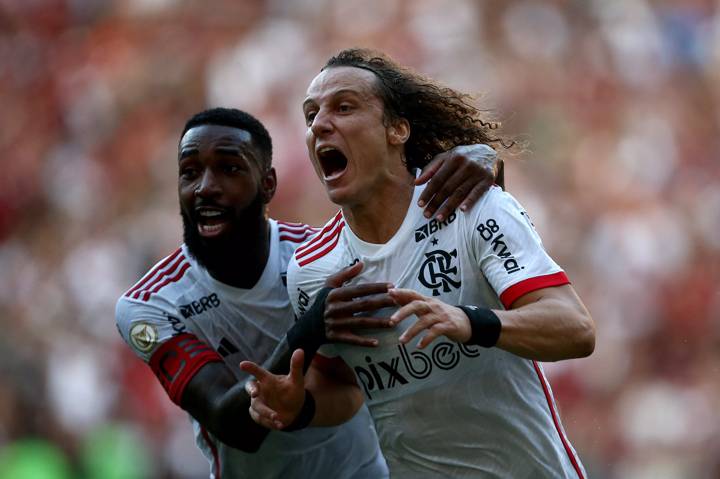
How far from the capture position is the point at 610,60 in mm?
12844

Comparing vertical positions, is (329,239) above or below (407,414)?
above

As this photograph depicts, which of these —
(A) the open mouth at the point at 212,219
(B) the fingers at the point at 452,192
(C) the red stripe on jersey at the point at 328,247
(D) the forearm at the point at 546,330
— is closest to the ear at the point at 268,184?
(A) the open mouth at the point at 212,219

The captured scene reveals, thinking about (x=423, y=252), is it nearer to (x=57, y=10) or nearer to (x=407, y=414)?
(x=407, y=414)

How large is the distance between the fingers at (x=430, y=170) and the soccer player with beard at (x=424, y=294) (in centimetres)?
5

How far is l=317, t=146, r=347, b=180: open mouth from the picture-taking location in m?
4.36

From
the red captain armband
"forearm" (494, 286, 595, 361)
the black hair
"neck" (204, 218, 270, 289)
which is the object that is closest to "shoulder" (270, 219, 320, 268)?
"neck" (204, 218, 270, 289)

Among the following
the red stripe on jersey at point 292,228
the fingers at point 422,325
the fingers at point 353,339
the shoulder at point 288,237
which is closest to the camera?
the fingers at point 422,325

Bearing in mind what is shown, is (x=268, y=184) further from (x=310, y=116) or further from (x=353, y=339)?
(x=353, y=339)

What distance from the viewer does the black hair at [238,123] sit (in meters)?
5.12

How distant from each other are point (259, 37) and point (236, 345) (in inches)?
325

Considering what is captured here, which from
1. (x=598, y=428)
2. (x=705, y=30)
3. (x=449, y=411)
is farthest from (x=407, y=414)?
(x=705, y=30)

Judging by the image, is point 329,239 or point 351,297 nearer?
point 351,297

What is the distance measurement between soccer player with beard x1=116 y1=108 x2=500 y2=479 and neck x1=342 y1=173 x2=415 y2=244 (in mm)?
739

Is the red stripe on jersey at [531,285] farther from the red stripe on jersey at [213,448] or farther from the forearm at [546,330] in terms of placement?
the red stripe on jersey at [213,448]
